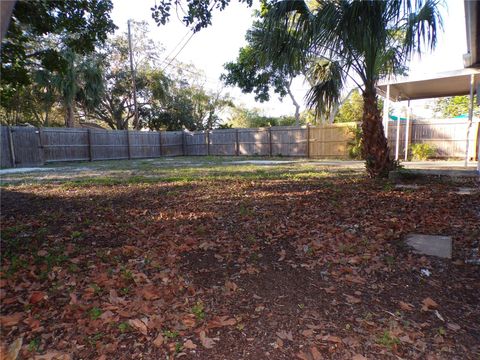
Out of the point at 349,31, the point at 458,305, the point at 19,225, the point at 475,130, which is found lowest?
the point at 458,305

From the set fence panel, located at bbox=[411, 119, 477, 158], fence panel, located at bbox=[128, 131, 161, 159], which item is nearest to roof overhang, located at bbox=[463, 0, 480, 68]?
fence panel, located at bbox=[411, 119, 477, 158]

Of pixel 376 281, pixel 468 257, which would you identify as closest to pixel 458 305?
pixel 376 281

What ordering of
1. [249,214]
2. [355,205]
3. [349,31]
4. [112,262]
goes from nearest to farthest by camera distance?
1. [112,262]
2. [249,214]
3. [355,205]
4. [349,31]

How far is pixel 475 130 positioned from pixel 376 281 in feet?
42.8

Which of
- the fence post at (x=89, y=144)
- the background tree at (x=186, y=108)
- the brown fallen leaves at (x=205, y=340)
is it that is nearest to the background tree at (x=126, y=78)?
the background tree at (x=186, y=108)

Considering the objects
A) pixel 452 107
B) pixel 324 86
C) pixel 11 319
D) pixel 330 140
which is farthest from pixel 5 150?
pixel 452 107

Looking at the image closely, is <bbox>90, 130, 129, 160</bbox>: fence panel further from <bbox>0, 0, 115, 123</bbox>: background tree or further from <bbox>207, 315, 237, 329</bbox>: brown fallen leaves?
<bbox>207, 315, 237, 329</bbox>: brown fallen leaves

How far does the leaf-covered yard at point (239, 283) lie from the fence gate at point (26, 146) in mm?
10979

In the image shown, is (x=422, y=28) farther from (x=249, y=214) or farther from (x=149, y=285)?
(x=149, y=285)

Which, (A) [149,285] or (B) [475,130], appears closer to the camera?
(A) [149,285]

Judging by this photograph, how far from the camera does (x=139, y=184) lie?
23.7 ft

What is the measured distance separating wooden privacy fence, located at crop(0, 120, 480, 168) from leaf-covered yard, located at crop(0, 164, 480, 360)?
10.2m

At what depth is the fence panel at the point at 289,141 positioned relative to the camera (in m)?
17.4

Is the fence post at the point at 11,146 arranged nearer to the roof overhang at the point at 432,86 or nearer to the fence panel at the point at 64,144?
the fence panel at the point at 64,144
